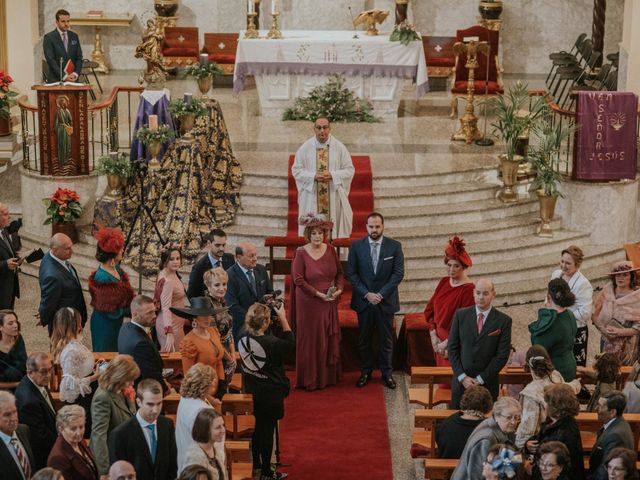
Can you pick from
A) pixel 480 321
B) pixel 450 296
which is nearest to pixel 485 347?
pixel 480 321

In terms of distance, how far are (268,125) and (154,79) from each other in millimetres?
2819

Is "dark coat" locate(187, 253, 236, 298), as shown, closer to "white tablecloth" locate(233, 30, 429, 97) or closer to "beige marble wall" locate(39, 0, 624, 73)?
"white tablecloth" locate(233, 30, 429, 97)

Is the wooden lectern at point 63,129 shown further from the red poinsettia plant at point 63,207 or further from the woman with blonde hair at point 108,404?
the woman with blonde hair at point 108,404

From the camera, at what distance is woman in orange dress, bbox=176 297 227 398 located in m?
8.66

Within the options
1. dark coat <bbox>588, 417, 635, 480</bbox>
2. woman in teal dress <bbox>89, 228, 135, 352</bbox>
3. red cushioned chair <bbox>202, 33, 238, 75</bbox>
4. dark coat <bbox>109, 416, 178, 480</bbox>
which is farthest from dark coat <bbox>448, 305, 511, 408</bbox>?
red cushioned chair <bbox>202, 33, 238, 75</bbox>

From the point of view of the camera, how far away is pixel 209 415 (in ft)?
23.6

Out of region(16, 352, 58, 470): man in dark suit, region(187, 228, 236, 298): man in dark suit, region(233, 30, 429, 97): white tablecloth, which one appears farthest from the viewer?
region(233, 30, 429, 97): white tablecloth

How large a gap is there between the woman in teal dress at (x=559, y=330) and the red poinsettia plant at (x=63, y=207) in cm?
607

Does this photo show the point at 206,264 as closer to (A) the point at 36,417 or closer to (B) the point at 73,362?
(B) the point at 73,362

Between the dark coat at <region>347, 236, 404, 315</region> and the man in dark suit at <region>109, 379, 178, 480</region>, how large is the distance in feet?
11.5

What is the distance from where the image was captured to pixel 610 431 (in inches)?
307

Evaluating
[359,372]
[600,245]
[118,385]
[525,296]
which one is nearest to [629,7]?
[600,245]

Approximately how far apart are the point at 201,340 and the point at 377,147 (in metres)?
7.53

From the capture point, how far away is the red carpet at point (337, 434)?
9.25 m
